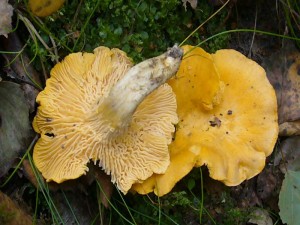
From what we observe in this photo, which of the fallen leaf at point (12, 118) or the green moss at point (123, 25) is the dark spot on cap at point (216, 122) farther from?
the fallen leaf at point (12, 118)

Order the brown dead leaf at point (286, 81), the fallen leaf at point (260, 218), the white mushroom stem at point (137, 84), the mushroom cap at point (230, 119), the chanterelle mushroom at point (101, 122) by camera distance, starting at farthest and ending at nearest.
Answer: the brown dead leaf at point (286, 81) < the fallen leaf at point (260, 218) < the mushroom cap at point (230, 119) < the chanterelle mushroom at point (101, 122) < the white mushroom stem at point (137, 84)

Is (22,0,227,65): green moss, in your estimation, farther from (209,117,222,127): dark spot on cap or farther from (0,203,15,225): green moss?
(0,203,15,225): green moss

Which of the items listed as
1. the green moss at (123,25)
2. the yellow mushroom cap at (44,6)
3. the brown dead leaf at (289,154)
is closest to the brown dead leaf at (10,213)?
the green moss at (123,25)

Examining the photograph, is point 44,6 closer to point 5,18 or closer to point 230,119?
point 5,18

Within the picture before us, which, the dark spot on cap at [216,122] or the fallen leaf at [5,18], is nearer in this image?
the fallen leaf at [5,18]

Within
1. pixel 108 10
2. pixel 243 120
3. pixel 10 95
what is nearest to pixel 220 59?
pixel 243 120

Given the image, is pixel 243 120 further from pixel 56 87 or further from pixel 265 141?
pixel 56 87
